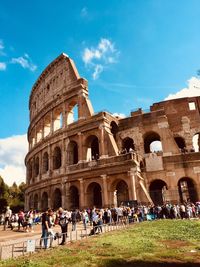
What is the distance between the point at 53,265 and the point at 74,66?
27.0 metres

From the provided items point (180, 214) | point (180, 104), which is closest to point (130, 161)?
point (180, 214)

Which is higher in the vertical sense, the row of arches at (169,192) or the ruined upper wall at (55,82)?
the ruined upper wall at (55,82)

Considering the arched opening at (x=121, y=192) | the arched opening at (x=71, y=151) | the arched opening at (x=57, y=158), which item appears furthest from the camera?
the arched opening at (x=57, y=158)

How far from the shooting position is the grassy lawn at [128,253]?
7.07 m

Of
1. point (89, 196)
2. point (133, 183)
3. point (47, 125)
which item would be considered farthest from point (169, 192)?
point (47, 125)

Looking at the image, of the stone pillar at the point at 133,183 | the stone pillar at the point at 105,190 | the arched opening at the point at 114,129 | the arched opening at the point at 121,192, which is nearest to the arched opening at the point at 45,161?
the arched opening at the point at 114,129

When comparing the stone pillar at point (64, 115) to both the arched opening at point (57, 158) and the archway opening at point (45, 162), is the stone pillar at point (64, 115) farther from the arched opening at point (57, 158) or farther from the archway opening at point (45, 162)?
the archway opening at point (45, 162)

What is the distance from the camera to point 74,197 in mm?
26734

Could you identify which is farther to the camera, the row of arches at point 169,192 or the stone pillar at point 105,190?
the stone pillar at point 105,190

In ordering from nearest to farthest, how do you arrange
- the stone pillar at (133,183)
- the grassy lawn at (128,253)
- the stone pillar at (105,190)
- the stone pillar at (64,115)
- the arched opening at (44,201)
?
the grassy lawn at (128,253), the stone pillar at (133,183), the stone pillar at (105,190), the stone pillar at (64,115), the arched opening at (44,201)

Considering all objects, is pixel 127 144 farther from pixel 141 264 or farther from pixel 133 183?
pixel 141 264

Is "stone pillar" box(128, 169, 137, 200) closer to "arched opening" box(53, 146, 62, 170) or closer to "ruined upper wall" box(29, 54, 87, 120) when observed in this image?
"arched opening" box(53, 146, 62, 170)

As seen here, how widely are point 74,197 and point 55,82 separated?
1543 cm

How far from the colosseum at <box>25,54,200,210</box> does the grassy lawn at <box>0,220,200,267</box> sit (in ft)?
34.7
